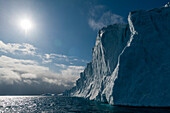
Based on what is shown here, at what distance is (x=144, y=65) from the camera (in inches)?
1292

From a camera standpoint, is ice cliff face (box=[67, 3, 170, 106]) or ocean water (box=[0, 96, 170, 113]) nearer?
ocean water (box=[0, 96, 170, 113])

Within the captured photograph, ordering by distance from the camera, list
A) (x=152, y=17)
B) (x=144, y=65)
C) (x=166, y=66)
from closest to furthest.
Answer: (x=166, y=66) → (x=144, y=65) → (x=152, y=17)

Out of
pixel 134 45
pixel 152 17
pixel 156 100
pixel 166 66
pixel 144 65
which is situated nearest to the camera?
pixel 156 100

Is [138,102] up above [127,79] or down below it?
below

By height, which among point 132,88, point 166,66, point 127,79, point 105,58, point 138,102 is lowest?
point 138,102

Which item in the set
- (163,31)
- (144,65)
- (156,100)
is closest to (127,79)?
(144,65)

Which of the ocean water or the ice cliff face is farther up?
the ice cliff face

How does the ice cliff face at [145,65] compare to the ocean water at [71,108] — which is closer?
the ocean water at [71,108]

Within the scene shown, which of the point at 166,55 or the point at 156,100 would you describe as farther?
the point at 166,55

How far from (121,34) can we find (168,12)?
58.4ft

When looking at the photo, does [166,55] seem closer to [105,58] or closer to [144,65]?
[144,65]

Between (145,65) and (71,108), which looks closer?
(71,108)

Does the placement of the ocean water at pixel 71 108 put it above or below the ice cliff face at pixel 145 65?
below

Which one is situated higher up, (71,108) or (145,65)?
(145,65)
